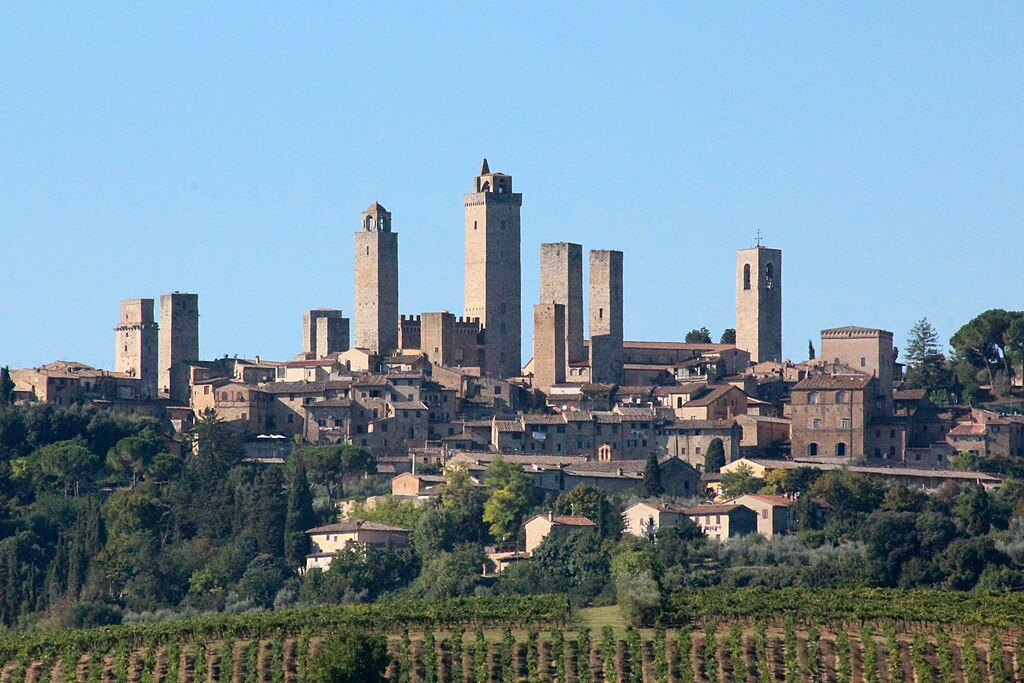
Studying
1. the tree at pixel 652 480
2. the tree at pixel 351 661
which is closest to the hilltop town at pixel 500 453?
the tree at pixel 652 480

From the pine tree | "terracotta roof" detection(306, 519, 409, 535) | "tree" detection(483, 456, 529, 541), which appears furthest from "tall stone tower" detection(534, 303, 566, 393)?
"terracotta roof" detection(306, 519, 409, 535)

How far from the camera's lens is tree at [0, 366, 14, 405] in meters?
79.7

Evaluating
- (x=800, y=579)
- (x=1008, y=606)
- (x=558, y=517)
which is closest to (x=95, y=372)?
(x=558, y=517)

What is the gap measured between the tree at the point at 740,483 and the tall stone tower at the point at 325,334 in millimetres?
20217

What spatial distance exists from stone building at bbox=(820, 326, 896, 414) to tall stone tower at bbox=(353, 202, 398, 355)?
45.1 feet

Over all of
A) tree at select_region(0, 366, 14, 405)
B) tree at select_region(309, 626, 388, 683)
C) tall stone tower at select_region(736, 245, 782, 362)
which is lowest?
tree at select_region(309, 626, 388, 683)

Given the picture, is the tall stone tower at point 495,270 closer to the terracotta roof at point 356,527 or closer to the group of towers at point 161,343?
the group of towers at point 161,343

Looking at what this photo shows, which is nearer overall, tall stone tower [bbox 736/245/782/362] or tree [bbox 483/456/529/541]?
tree [bbox 483/456/529/541]

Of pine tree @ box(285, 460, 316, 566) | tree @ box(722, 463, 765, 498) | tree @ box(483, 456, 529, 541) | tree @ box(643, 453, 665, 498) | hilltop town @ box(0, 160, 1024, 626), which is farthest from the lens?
tree @ box(643, 453, 665, 498)

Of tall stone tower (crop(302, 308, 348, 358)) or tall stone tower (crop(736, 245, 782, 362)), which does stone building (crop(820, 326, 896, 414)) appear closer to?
tall stone tower (crop(736, 245, 782, 362))

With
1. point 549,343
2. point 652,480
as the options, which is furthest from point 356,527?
point 549,343

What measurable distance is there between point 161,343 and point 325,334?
210 inches

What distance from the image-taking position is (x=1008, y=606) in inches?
2217

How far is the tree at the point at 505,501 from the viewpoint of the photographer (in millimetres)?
70000
